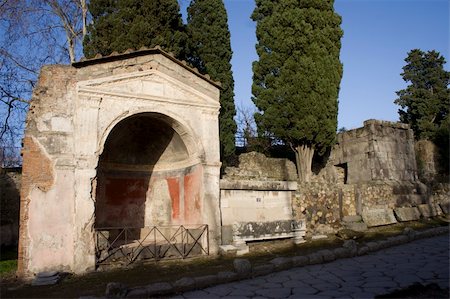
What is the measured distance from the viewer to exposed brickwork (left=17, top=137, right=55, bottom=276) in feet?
27.3

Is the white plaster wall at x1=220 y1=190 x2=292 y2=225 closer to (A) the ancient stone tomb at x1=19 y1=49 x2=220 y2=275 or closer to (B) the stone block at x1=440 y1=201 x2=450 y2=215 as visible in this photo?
(A) the ancient stone tomb at x1=19 y1=49 x2=220 y2=275

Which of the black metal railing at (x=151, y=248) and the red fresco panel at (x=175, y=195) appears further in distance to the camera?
the red fresco panel at (x=175, y=195)

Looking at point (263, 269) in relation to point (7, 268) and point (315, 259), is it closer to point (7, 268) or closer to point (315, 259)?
point (315, 259)

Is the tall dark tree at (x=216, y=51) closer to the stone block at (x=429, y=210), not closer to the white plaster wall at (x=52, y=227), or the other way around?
the stone block at (x=429, y=210)

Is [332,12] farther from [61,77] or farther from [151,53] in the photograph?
[61,77]

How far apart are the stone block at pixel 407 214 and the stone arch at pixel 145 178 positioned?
806cm

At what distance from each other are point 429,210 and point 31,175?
48.2 ft

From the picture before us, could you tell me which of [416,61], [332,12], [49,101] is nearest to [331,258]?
[49,101]

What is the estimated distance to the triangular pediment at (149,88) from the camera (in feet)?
31.8

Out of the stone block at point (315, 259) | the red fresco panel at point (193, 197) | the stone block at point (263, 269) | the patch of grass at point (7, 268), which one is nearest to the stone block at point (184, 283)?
the stone block at point (263, 269)

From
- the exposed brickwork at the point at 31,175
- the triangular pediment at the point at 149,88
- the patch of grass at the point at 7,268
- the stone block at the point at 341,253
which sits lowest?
the patch of grass at the point at 7,268

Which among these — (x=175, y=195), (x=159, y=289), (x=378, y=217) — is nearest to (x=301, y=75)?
(x=378, y=217)

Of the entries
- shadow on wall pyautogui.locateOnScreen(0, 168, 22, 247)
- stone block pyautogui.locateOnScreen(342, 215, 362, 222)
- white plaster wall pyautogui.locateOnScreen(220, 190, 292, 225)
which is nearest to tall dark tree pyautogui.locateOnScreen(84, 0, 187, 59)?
shadow on wall pyautogui.locateOnScreen(0, 168, 22, 247)

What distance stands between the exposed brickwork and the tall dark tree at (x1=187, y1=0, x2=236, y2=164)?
9149 millimetres
